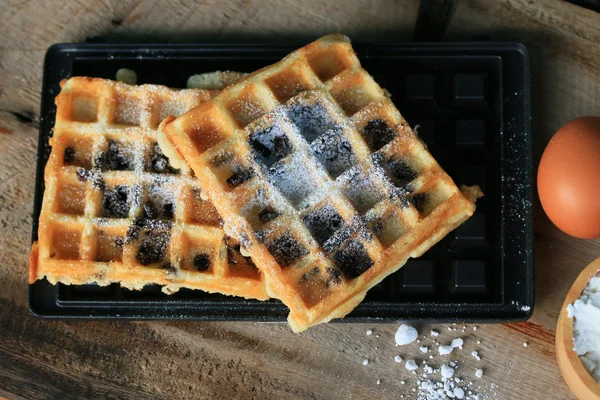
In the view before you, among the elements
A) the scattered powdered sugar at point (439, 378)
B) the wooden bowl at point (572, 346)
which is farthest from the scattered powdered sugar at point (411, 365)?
the wooden bowl at point (572, 346)

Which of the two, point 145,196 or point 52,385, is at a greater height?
point 145,196

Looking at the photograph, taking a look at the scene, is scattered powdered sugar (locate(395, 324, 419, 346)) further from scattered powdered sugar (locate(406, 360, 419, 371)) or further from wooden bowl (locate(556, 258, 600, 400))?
wooden bowl (locate(556, 258, 600, 400))

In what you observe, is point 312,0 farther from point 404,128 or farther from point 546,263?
point 546,263

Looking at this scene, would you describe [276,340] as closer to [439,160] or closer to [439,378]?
[439,378]

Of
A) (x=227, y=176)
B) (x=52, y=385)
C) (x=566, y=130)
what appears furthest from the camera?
(x=52, y=385)

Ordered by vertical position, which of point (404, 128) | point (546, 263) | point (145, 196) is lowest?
point (546, 263)

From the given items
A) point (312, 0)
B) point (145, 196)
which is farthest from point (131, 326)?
point (312, 0)

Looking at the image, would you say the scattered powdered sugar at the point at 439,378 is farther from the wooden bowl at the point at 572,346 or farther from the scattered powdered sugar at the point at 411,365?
the wooden bowl at the point at 572,346
